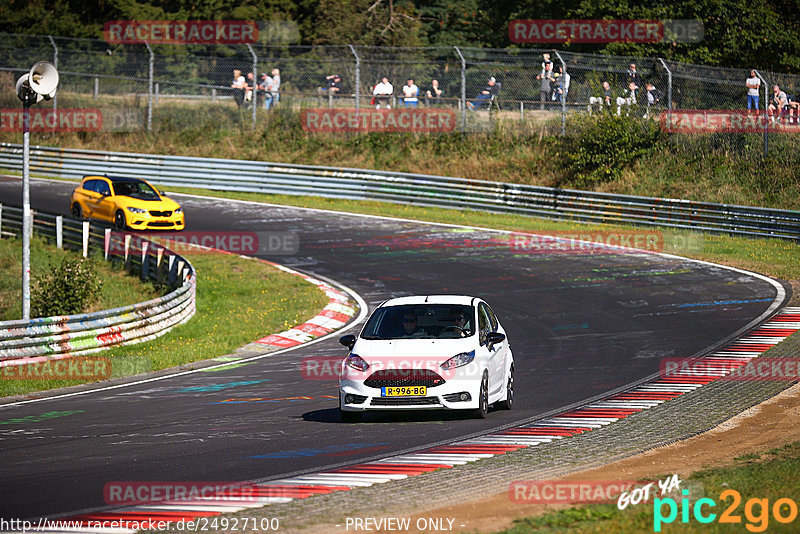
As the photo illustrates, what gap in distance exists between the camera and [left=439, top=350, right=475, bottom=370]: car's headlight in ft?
39.8

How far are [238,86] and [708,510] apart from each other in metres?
35.0

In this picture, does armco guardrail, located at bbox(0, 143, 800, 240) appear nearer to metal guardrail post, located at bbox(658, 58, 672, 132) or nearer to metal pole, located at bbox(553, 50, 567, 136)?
metal pole, located at bbox(553, 50, 567, 136)

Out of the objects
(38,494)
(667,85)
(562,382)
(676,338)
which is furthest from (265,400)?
(667,85)

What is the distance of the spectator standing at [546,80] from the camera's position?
1375 inches

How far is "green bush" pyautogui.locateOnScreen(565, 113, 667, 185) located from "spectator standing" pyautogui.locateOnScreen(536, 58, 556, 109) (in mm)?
1396

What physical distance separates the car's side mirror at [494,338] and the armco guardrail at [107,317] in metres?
8.13

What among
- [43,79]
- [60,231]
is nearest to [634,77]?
[60,231]

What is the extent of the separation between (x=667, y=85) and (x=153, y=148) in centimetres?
2128

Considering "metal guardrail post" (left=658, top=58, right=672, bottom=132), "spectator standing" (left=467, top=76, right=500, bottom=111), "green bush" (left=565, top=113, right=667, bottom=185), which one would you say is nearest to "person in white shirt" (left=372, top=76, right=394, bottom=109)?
"spectator standing" (left=467, top=76, right=500, bottom=111)

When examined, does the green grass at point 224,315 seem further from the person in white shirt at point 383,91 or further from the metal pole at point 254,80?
the metal pole at point 254,80

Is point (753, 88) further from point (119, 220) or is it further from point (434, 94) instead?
point (119, 220)

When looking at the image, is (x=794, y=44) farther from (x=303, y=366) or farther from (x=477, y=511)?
(x=477, y=511)

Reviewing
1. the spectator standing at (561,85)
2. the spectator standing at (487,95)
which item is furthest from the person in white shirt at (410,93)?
the spectator standing at (561,85)

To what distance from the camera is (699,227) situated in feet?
98.8
